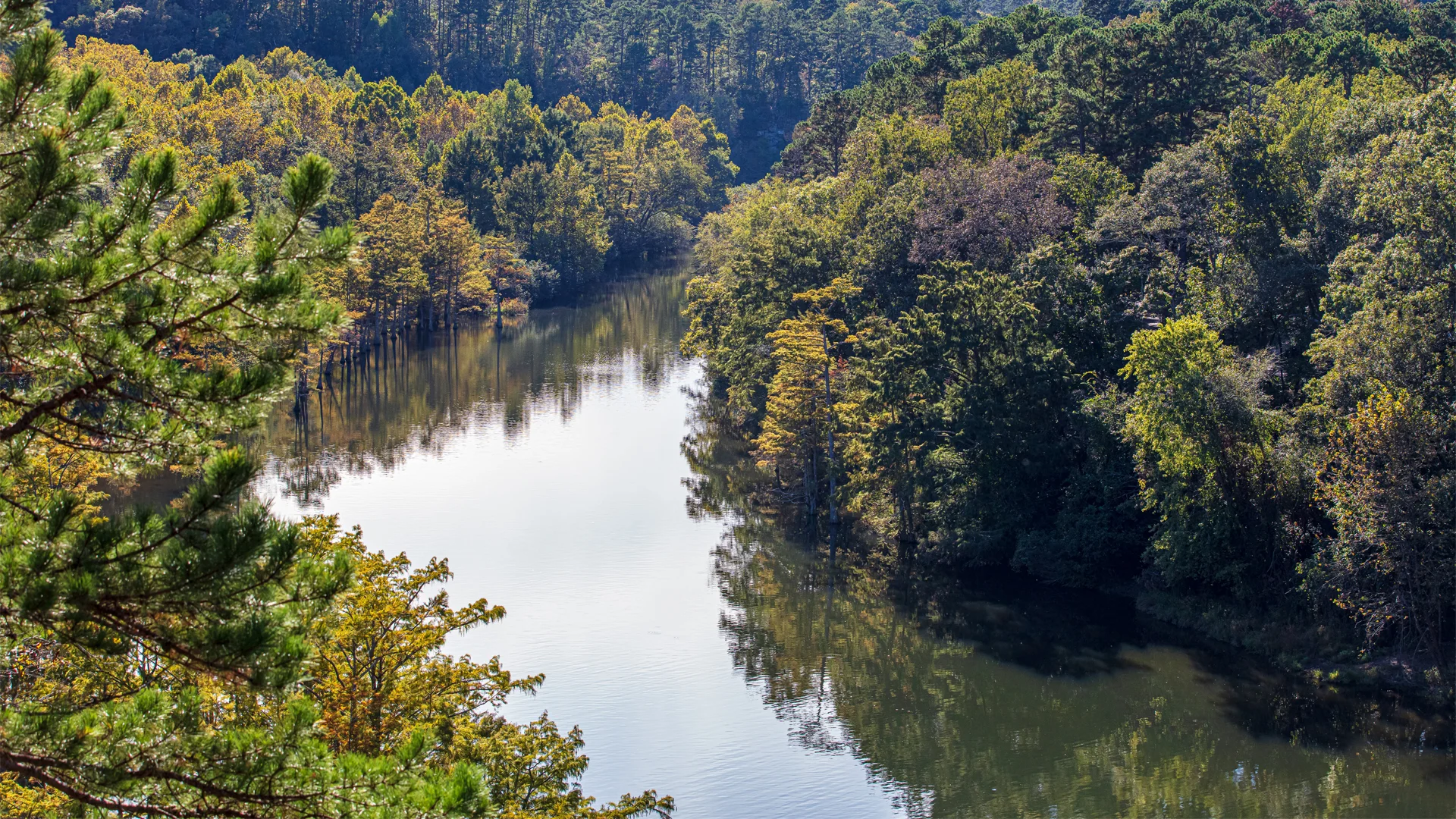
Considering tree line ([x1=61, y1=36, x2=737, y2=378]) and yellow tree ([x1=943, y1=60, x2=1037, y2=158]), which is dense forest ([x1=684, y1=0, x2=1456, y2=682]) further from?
tree line ([x1=61, y1=36, x2=737, y2=378])

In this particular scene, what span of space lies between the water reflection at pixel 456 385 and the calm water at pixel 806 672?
0.48 metres

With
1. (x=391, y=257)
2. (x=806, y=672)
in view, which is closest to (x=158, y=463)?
(x=806, y=672)

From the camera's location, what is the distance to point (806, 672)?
3050 cm

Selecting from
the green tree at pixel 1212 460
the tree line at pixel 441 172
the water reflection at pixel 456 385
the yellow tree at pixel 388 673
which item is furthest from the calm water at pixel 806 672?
the tree line at pixel 441 172

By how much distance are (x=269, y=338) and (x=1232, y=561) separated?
26.4 m

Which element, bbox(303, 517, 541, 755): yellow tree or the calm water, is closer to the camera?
bbox(303, 517, 541, 755): yellow tree

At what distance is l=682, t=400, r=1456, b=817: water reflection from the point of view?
2459 cm

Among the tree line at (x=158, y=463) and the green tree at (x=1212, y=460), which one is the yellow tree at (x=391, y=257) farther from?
the tree line at (x=158, y=463)

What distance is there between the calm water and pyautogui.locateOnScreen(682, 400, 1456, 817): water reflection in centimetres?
6

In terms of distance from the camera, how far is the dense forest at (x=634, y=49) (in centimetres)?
13612

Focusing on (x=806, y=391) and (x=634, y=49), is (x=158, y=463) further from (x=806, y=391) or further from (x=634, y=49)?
(x=634, y=49)

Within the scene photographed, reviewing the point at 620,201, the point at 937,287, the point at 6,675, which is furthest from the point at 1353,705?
the point at 620,201

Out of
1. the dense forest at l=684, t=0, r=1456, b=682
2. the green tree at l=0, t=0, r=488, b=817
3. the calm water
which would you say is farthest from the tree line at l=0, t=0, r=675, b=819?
the dense forest at l=684, t=0, r=1456, b=682

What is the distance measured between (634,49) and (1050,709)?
4915 inches
